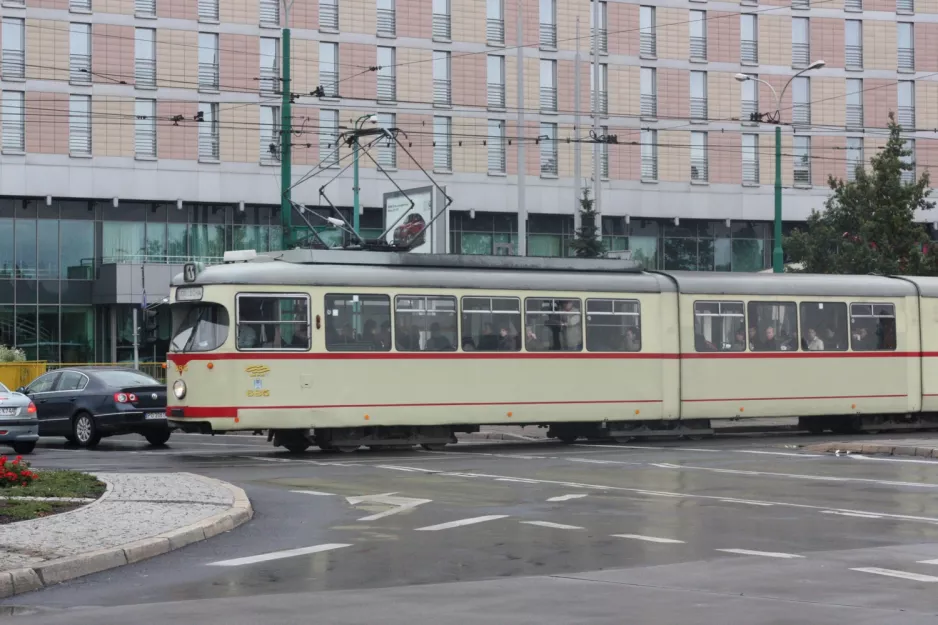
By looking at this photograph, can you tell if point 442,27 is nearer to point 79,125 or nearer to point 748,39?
point 748,39

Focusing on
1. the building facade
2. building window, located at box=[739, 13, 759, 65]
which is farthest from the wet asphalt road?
building window, located at box=[739, 13, 759, 65]

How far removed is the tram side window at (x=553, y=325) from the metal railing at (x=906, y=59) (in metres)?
42.6

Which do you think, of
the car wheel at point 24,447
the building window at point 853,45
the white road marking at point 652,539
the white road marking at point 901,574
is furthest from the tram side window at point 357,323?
the building window at point 853,45

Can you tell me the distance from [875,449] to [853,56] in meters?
43.6

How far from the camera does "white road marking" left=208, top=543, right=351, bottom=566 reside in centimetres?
1093

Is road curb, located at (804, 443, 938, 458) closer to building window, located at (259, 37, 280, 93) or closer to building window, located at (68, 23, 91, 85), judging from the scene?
building window, located at (259, 37, 280, 93)

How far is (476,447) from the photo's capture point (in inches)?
1024

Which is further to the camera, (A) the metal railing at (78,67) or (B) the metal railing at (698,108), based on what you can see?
(B) the metal railing at (698,108)

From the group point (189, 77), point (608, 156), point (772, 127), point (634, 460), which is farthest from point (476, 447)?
point (772, 127)

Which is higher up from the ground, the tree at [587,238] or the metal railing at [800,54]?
the metal railing at [800,54]

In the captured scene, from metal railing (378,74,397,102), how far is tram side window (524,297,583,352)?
31931 millimetres

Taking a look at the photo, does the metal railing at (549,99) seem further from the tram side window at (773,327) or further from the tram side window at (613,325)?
the tram side window at (613,325)

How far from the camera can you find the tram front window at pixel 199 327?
23281mm

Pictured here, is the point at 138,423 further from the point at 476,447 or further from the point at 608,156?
the point at 608,156
